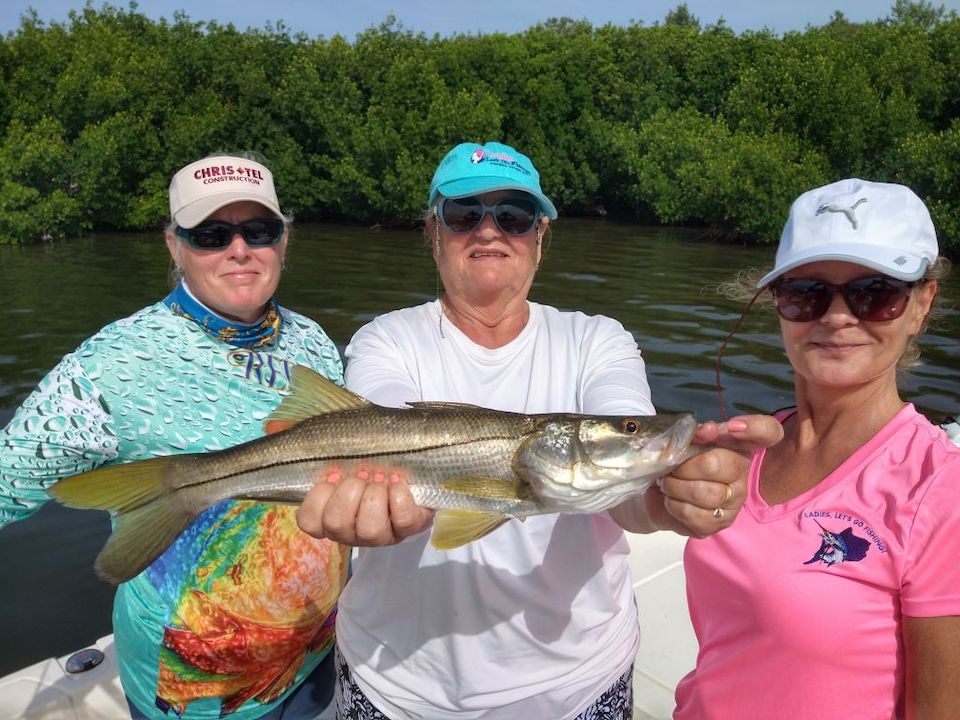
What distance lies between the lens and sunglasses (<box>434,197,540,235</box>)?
2760mm

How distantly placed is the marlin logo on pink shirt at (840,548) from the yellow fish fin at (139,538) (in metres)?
2.03

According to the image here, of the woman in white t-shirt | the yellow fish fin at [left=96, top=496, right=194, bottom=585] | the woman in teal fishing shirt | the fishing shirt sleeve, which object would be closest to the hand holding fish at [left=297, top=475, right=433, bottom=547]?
the woman in white t-shirt

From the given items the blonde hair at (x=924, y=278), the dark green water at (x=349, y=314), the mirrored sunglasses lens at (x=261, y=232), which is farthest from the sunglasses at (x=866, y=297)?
the mirrored sunglasses lens at (x=261, y=232)

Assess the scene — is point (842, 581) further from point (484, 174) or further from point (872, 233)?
point (484, 174)

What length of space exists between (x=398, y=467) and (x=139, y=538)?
0.90 metres

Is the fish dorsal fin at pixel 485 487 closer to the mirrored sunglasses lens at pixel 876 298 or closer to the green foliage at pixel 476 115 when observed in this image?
the mirrored sunglasses lens at pixel 876 298

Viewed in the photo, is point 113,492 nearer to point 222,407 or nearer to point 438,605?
point 222,407

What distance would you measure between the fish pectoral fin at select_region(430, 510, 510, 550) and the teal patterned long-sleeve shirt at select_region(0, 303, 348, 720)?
39.3 inches

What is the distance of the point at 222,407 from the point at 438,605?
3.89ft

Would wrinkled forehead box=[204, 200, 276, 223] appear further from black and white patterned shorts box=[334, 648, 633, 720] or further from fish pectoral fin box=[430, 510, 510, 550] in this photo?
black and white patterned shorts box=[334, 648, 633, 720]

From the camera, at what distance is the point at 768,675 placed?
2.26 metres

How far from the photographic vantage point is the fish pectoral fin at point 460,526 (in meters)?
2.20

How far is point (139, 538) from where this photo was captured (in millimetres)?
2414

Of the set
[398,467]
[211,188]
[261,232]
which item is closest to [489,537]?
[398,467]
